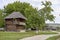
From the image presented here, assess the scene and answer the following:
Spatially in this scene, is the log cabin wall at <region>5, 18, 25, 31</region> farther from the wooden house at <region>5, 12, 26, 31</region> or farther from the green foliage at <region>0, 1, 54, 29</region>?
the green foliage at <region>0, 1, 54, 29</region>

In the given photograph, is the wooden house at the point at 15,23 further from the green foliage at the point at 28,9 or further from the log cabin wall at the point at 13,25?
the green foliage at the point at 28,9

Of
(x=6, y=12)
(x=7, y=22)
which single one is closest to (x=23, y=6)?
(x=6, y=12)

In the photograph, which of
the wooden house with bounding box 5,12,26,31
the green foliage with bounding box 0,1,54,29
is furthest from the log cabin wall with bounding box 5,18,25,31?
the green foliage with bounding box 0,1,54,29

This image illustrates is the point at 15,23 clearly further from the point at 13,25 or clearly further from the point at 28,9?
the point at 28,9

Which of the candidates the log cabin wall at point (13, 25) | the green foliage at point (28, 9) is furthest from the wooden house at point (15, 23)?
the green foliage at point (28, 9)

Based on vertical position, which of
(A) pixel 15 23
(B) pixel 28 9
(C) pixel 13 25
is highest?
(B) pixel 28 9

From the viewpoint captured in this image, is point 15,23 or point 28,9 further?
point 28,9

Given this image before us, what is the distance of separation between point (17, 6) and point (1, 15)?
9773 millimetres

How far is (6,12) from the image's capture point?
4294 inches

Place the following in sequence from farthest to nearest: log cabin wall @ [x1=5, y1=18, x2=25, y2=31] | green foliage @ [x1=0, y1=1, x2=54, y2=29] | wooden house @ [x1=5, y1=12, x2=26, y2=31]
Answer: green foliage @ [x1=0, y1=1, x2=54, y2=29] → wooden house @ [x1=5, y1=12, x2=26, y2=31] → log cabin wall @ [x1=5, y1=18, x2=25, y2=31]

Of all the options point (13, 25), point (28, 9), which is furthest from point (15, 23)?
point (28, 9)

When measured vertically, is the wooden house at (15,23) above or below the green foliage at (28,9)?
below

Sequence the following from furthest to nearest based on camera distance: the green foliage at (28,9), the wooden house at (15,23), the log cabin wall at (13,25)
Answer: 1. the green foliage at (28,9)
2. the wooden house at (15,23)
3. the log cabin wall at (13,25)

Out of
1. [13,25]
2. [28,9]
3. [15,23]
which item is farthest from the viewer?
[28,9]
